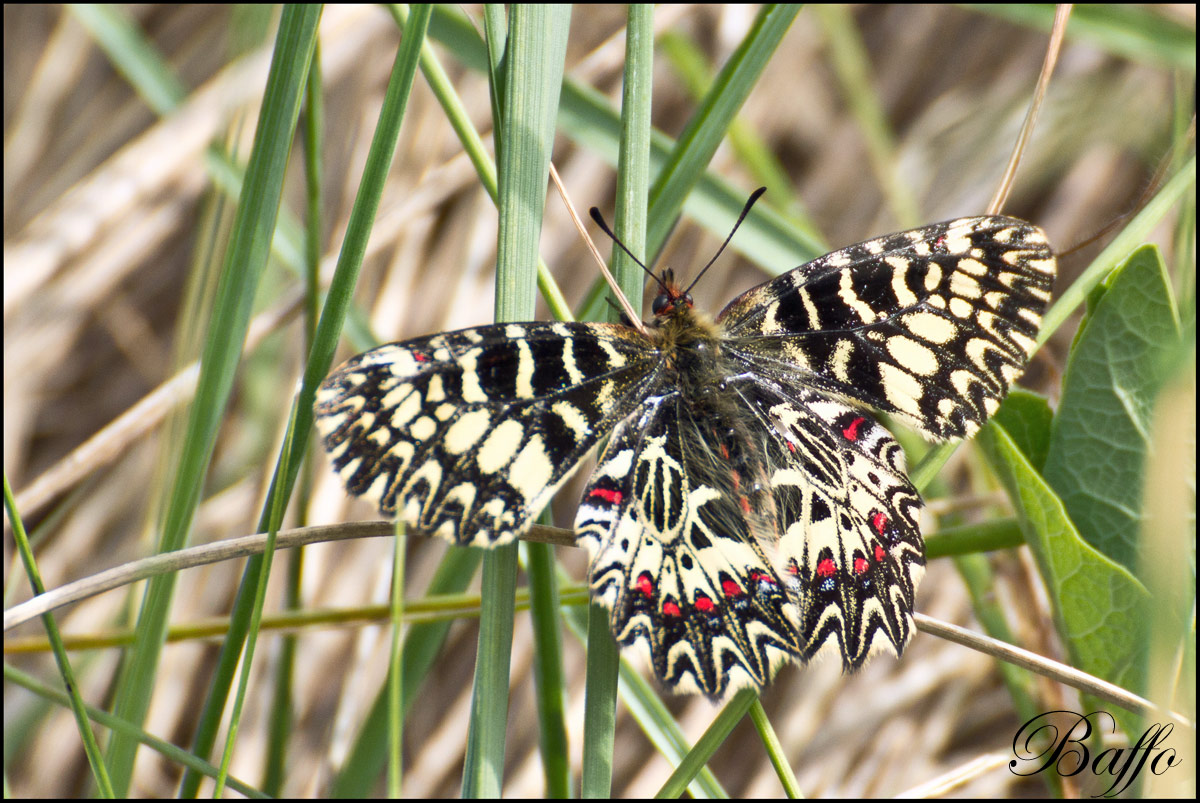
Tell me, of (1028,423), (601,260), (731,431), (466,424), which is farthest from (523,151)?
(1028,423)

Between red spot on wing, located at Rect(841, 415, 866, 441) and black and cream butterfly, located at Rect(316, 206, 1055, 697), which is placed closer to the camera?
black and cream butterfly, located at Rect(316, 206, 1055, 697)

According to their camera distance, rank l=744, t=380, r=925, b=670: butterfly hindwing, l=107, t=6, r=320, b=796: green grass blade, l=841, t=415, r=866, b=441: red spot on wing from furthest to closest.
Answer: l=841, t=415, r=866, b=441: red spot on wing, l=744, t=380, r=925, b=670: butterfly hindwing, l=107, t=6, r=320, b=796: green grass blade

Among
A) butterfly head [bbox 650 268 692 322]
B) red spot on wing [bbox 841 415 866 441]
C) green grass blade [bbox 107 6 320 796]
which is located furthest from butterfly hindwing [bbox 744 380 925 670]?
green grass blade [bbox 107 6 320 796]

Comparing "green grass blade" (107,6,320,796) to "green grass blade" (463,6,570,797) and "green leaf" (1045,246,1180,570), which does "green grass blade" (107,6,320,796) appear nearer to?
"green grass blade" (463,6,570,797)

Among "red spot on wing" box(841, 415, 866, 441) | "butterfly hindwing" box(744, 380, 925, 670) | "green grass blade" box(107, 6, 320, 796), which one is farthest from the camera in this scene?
"red spot on wing" box(841, 415, 866, 441)

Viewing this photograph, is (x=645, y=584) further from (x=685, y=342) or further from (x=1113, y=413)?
(x=1113, y=413)

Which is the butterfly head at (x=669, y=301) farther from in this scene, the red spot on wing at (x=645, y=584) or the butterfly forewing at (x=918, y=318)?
the red spot on wing at (x=645, y=584)
